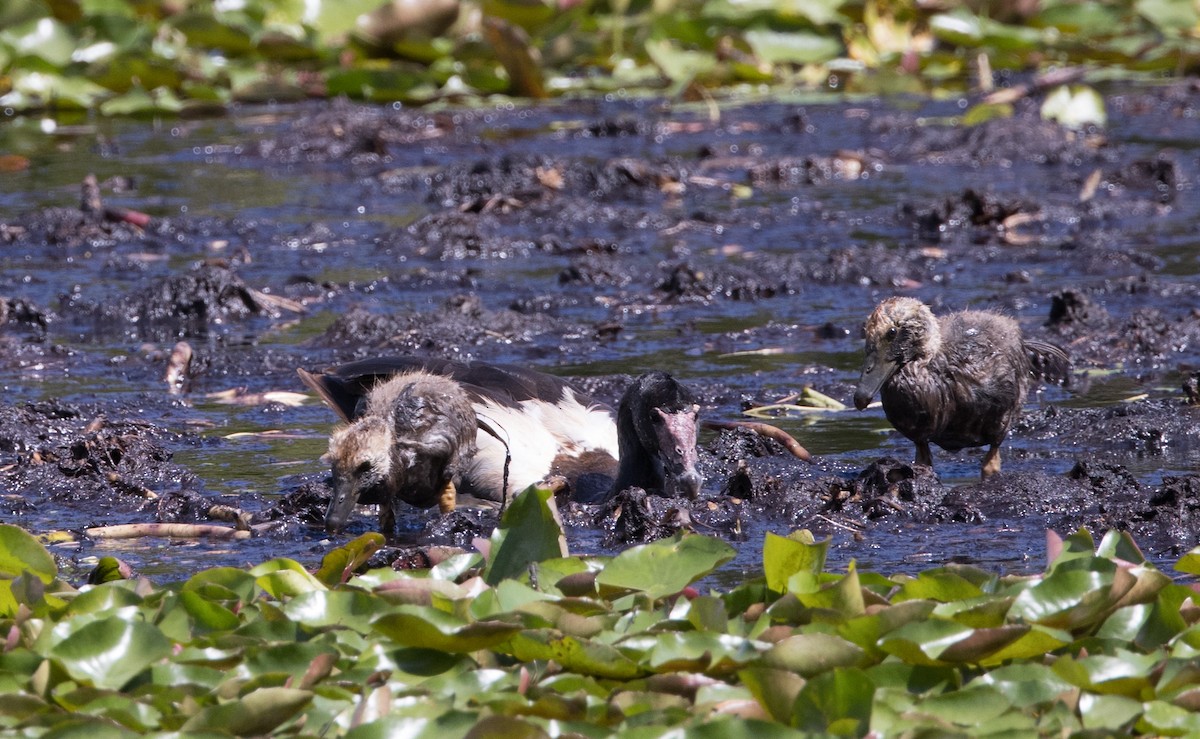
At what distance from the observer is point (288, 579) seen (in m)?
4.50

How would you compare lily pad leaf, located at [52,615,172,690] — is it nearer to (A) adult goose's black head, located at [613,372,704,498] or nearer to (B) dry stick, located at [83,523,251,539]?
(B) dry stick, located at [83,523,251,539]

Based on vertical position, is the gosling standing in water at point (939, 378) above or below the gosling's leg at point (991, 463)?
above

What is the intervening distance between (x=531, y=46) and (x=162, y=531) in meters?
12.1

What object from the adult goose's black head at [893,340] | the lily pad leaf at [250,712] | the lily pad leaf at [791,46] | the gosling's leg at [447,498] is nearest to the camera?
the lily pad leaf at [250,712]

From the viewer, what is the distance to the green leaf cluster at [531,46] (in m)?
16.4

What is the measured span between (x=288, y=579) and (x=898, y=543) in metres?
2.11

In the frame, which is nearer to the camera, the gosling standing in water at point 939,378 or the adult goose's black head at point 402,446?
the adult goose's black head at point 402,446

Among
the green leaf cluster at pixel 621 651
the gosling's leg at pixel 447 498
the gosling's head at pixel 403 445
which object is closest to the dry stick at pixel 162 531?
the gosling's head at pixel 403 445

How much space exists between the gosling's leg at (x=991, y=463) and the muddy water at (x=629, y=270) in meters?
0.12

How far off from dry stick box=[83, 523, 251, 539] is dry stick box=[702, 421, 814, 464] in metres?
2.05

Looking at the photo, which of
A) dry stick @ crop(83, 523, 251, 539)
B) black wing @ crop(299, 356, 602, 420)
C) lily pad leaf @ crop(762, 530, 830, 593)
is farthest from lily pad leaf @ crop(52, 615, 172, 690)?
black wing @ crop(299, 356, 602, 420)

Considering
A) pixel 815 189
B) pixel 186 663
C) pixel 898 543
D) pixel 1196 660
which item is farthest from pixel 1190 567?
pixel 815 189

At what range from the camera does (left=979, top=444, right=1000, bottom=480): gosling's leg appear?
6.60 metres

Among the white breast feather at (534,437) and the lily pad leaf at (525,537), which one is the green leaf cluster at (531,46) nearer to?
the white breast feather at (534,437)
